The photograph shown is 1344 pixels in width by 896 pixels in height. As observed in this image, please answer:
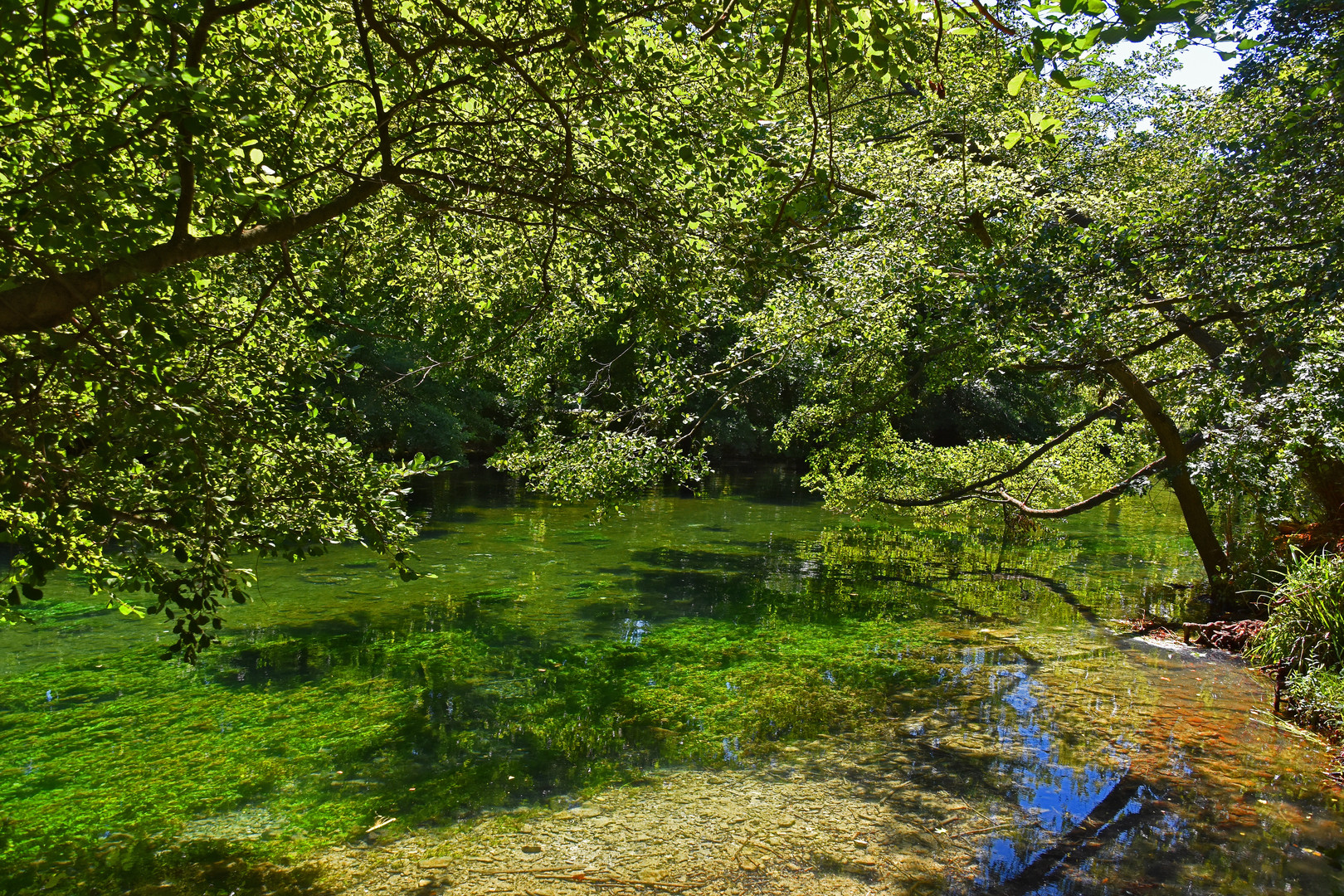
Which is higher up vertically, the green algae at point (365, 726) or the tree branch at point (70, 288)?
the tree branch at point (70, 288)

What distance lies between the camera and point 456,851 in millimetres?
4258

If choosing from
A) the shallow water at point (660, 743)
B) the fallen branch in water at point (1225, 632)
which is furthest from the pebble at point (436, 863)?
the fallen branch in water at point (1225, 632)

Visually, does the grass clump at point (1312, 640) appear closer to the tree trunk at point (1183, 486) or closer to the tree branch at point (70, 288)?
the tree trunk at point (1183, 486)

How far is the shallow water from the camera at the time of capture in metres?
4.22

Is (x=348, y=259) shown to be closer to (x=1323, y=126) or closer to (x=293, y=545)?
(x=293, y=545)

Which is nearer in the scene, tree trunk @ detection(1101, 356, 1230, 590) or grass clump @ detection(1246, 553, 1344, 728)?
grass clump @ detection(1246, 553, 1344, 728)

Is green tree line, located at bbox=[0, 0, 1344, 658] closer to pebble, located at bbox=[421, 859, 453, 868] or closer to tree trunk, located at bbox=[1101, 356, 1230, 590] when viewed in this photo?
tree trunk, located at bbox=[1101, 356, 1230, 590]

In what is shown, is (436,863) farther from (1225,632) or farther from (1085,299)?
(1225,632)

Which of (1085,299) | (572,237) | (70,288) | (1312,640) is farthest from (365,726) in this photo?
(1312,640)

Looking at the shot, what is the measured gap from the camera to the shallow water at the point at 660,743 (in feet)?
13.9

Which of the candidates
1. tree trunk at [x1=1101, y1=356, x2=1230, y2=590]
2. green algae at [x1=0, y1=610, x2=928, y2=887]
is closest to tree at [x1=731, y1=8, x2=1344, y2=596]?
tree trunk at [x1=1101, y1=356, x2=1230, y2=590]

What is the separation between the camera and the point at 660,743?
5.70m

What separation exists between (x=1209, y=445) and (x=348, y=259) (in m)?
6.34

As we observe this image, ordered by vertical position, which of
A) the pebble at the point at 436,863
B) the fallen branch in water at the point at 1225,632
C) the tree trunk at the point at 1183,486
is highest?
the tree trunk at the point at 1183,486
